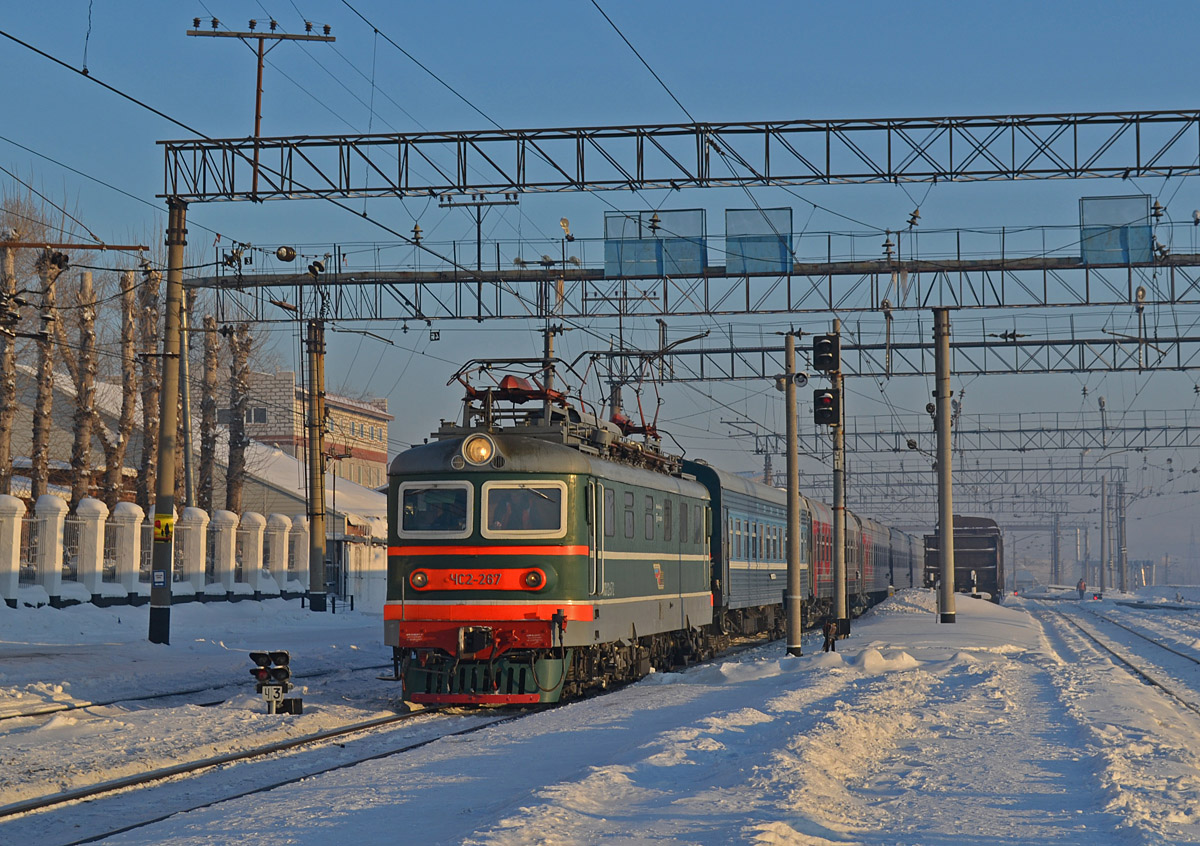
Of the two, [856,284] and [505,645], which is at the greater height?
[856,284]

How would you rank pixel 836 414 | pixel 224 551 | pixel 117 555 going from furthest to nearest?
pixel 224 551
pixel 117 555
pixel 836 414

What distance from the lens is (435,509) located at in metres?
16.4

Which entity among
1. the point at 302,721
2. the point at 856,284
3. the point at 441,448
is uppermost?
the point at 856,284

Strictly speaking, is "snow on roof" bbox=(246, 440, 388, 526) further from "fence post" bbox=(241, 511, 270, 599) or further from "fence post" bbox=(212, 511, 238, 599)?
"fence post" bbox=(212, 511, 238, 599)

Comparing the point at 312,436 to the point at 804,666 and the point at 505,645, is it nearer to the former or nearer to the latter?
the point at 804,666

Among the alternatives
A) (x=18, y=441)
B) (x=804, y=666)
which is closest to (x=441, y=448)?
(x=804, y=666)

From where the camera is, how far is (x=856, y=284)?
3244cm

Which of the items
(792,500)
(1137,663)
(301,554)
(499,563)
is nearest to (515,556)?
(499,563)

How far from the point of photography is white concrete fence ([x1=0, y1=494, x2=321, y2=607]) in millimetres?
30562

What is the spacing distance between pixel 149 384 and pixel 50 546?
13.3 metres

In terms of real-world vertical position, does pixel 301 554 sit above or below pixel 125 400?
below

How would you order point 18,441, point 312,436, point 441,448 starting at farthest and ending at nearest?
point 18,441, point 312,436, point 441,448

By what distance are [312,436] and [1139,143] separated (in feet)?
68.1

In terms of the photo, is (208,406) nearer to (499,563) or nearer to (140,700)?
(140,700)
